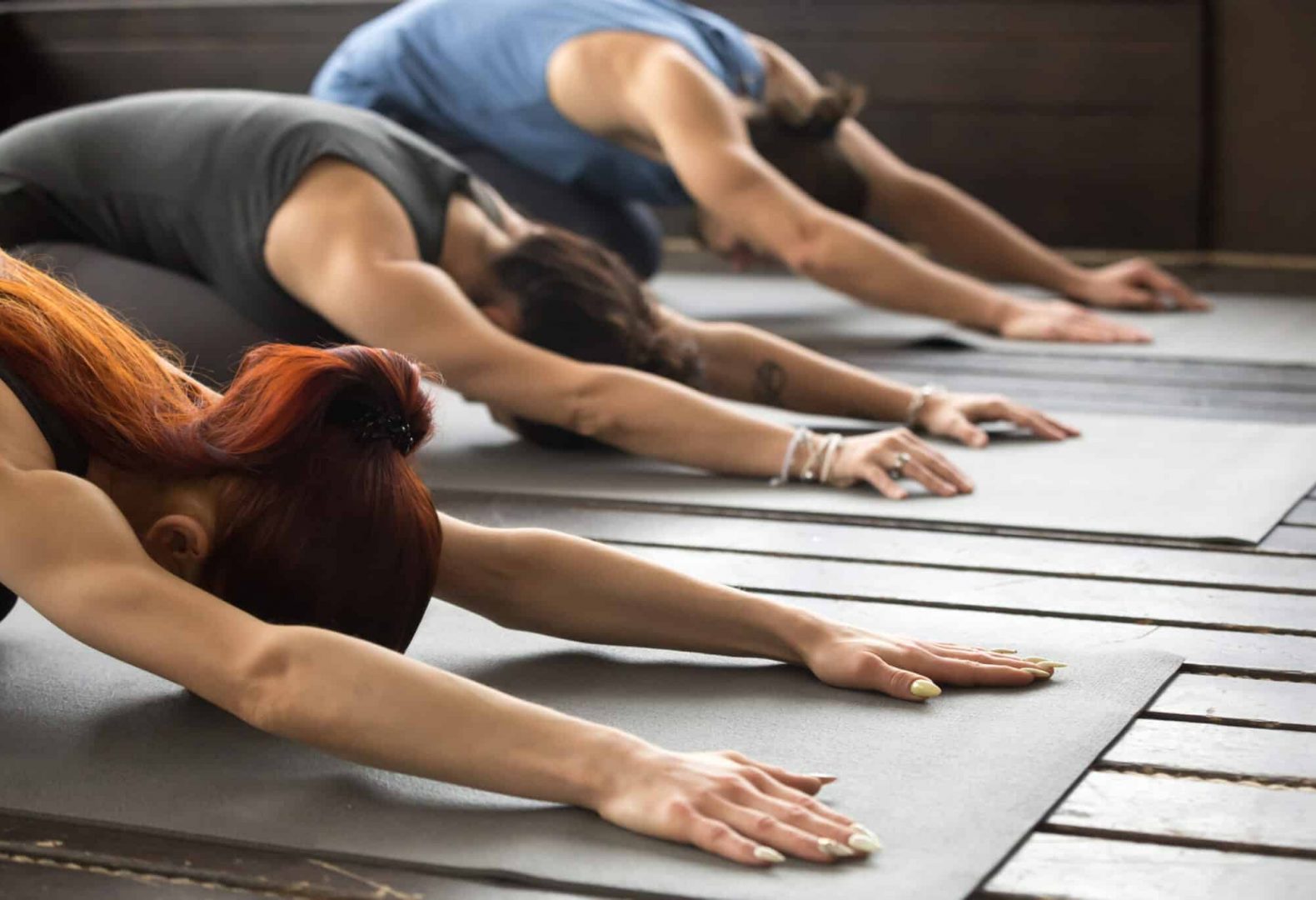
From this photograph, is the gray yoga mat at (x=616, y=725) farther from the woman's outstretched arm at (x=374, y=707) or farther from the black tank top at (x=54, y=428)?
the black tank top at (x=54, y=428)

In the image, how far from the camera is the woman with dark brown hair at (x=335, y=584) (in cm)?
141

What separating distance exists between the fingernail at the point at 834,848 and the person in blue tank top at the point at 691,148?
2.26 m

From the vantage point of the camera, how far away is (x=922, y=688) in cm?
169

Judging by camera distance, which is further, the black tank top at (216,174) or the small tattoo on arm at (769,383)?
the small tattoo on arm at (769,383)

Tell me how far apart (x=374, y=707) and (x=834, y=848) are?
366mm

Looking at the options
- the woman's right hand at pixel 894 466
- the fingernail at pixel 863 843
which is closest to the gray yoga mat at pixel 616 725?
the fingernail at pixel 863 843

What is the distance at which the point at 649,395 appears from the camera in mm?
2660

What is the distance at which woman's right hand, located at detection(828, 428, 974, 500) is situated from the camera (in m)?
2.54

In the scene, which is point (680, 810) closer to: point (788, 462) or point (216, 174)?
point (788, 462)

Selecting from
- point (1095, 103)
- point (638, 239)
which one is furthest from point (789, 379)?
point (1095, 103)

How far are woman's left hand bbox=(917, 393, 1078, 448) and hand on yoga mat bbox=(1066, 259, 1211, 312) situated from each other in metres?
1.30

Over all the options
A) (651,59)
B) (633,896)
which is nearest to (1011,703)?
(633,896)

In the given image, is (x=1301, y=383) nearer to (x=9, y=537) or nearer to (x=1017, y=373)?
(x=1017, y=373)

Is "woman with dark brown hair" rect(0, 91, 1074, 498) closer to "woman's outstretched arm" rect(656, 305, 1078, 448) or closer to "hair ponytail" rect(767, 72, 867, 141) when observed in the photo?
"woman's outstretched arm" rect(656, 305, 1078, 448)
